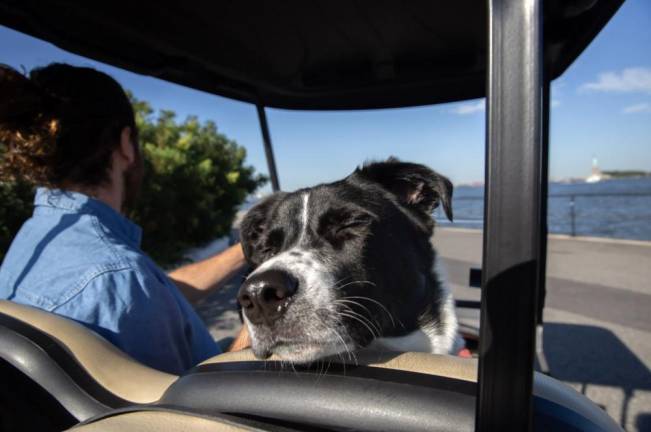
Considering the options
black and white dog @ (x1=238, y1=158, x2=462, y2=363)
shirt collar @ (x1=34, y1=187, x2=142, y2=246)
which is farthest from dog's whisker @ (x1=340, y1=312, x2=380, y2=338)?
shirt collar @ (x1=34, y1=187, x2=142, y2=246)

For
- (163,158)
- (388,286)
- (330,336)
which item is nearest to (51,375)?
(330,336)

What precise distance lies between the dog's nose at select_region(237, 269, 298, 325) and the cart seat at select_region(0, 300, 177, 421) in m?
0.29

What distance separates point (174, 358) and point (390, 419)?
1112 millimetres

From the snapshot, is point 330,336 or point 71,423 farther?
point 330,336

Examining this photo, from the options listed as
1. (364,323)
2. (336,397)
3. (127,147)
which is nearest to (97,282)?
(127,147)

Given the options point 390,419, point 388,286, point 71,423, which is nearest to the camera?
point 390,419

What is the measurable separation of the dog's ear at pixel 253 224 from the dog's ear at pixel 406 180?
1.62 feet

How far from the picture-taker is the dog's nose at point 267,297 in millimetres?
1285

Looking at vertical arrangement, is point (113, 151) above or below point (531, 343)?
above

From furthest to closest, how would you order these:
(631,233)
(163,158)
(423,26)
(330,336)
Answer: (163,158) → (631,233) → (423,26) → (330,336)

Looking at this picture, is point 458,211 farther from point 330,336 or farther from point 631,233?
point 631,233

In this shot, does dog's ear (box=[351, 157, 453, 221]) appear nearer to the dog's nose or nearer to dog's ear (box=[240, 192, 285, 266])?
dog's ear (box=[240, 192, 285, 266])

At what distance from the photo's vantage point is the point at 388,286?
1819mm

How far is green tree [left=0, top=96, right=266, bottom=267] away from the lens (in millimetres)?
6555
